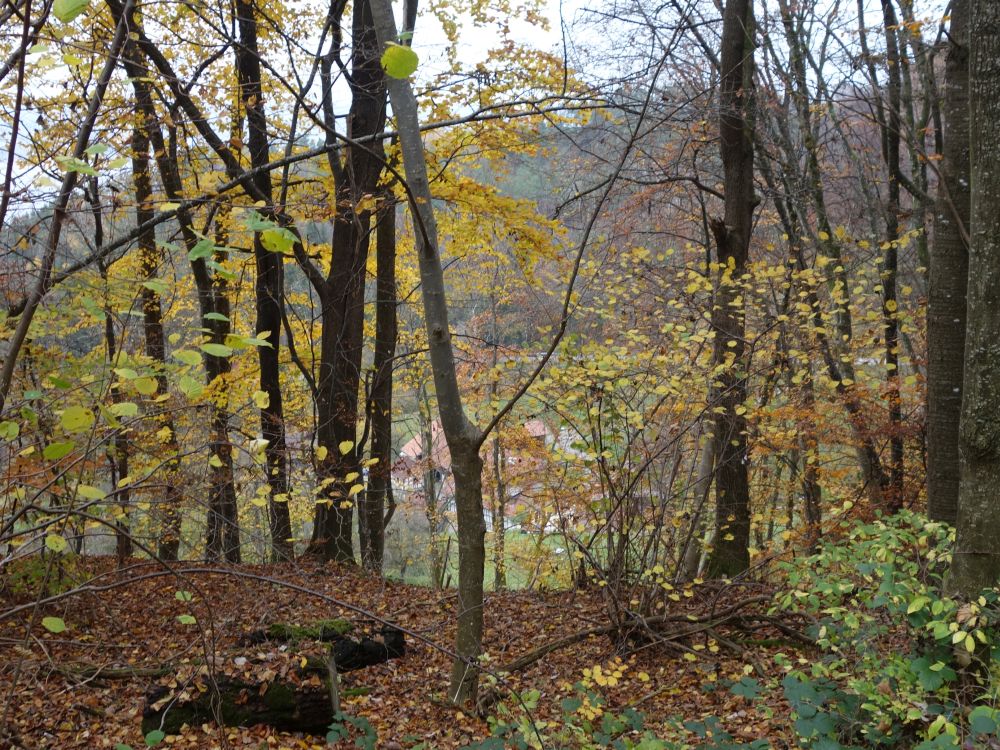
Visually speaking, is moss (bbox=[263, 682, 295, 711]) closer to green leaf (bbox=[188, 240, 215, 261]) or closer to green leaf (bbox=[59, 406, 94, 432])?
green leaf (bbox=[59, 406, 94, 432])

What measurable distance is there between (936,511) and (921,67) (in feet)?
18.3

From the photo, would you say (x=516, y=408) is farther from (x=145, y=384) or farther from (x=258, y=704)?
(x=145, y=384)

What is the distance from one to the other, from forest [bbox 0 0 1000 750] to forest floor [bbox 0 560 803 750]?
39 millimetres

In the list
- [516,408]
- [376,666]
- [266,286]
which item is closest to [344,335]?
[266,286]

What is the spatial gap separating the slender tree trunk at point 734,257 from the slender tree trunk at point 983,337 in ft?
10.8

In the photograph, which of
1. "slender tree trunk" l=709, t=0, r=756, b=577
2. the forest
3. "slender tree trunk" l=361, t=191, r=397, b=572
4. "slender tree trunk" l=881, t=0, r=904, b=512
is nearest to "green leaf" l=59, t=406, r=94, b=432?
the forest

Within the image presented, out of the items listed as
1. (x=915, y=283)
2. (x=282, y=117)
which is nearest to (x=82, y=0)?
(x=282, y=117)

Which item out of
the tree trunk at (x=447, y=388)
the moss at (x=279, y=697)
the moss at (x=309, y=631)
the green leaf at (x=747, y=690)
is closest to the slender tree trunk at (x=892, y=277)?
the green leaf at (x=747, y=690)

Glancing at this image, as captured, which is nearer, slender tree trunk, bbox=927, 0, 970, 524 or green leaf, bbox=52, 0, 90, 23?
green leaf, bbox=52, 0, 90, 23

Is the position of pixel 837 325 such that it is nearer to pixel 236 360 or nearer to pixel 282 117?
pixel 282 117

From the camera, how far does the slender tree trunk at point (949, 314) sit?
4234 millimetres

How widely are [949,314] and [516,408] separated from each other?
460 centimetres

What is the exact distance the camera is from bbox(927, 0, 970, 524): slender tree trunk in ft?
13.9

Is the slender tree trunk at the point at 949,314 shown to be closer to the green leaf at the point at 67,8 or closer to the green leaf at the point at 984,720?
the green leaf at the point at 984,720
